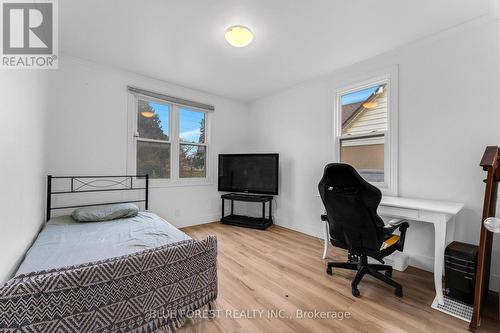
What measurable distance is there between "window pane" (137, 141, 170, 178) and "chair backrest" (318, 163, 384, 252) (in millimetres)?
2673

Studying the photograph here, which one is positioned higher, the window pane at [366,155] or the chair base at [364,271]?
the window pane at [366,155]

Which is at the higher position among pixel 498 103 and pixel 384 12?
pixel 384 12

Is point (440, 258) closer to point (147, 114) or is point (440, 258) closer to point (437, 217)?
point (437, 217)

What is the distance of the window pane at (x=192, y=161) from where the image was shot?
3765mm

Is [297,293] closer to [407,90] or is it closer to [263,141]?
[407,90]

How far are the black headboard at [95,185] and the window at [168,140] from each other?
0.68 feet

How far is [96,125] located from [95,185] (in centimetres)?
83

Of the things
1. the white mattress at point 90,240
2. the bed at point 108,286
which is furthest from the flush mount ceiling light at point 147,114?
the bed at point 108,286

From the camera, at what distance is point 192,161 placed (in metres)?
3.89

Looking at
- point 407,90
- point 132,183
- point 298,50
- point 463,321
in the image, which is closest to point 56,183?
point 132,183

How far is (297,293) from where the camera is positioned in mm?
1830

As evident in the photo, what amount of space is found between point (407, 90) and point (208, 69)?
2575 millimetres

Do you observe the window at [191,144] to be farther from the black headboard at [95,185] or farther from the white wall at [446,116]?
the white wall at [446,116]

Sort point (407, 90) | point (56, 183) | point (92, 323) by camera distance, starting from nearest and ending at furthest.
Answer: point (92, 323) → point (407, 90) → point (56, 183)
